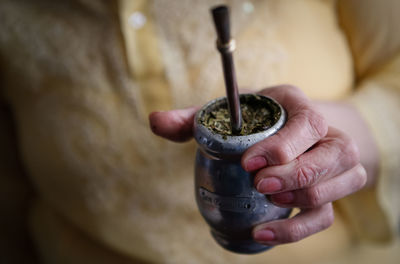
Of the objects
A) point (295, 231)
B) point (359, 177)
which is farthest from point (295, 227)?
point (359, 177)

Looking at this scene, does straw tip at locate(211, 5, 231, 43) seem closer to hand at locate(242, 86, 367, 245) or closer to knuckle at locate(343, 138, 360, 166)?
hand at locate(242, 86, 367, 245)

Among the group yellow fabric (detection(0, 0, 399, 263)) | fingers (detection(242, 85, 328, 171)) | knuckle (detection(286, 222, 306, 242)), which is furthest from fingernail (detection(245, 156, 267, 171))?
yellow fabric (detection(0, 0, 399, 263))

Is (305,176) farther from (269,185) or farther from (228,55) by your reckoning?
(228,55)

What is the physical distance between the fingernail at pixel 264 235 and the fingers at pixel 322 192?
35mm

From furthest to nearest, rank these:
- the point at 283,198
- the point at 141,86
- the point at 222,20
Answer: the point at 141,86
the point at 283,198
the point at 222,20

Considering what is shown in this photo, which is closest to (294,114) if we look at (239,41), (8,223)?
(239,41)

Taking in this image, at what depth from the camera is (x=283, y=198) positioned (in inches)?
15.9

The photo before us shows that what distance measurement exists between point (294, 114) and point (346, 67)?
1.33 ft

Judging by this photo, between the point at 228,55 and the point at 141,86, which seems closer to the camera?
the point at 228,55

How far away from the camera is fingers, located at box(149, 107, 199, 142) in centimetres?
47

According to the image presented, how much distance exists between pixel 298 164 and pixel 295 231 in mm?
102

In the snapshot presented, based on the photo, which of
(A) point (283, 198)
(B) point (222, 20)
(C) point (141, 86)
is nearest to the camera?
(B) point (222, 20)

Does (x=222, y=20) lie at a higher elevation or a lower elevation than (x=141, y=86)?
higher

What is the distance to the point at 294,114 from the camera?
0.41 m
